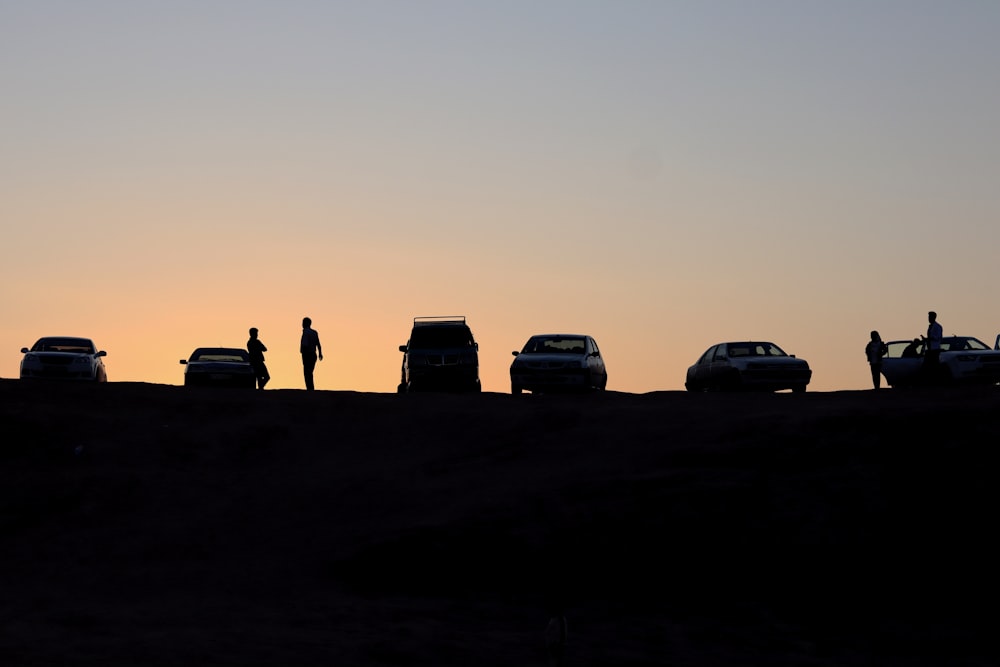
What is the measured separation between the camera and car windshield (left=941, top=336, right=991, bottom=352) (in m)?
30.6

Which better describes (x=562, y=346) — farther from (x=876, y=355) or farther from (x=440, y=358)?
(x=876, y=355)

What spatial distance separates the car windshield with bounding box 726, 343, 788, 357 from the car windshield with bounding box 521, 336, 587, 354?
10.8 ft

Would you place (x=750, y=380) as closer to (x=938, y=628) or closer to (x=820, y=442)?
(x=820, y=442)

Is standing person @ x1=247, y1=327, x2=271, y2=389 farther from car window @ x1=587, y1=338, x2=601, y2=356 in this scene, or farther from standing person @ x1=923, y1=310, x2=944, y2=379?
standing person @ x1=923, y1=310, x2=944, y2=379

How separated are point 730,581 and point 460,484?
5.34 m

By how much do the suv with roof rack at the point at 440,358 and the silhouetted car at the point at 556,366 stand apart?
1291 millimetres

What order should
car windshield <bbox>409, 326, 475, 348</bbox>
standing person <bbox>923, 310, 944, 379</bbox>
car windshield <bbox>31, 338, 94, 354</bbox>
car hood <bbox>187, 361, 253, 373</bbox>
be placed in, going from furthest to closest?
car windshield <bbox>31, 338, 94, 354</bbox> < car hood <bbox>187, 361, 253, 373</bbox> < car windshield <bbox>409, 326, 475, 348</bbox> < standing person <bbox>923, 310, 944, 379</bbox>

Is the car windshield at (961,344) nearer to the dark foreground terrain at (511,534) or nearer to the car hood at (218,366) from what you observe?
the dark foreground terrain at (511,534)

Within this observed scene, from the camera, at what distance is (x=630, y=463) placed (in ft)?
Result: 75.0

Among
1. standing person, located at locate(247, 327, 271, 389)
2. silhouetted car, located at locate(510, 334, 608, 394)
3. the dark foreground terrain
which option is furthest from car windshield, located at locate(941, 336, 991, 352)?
standing person, located at locate(247, 327, 271, 389)

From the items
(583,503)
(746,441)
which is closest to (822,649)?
(583,503)

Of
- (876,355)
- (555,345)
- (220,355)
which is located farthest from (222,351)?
(876,355)

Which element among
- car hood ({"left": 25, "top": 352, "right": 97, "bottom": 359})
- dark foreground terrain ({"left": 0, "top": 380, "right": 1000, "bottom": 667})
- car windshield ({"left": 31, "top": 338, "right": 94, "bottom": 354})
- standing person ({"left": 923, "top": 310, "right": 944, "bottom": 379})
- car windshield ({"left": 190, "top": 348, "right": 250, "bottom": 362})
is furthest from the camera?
car windshield ({"left": 190, "top": 348, "right": 250, "bottom": 362})

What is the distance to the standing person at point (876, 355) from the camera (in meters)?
31.4
